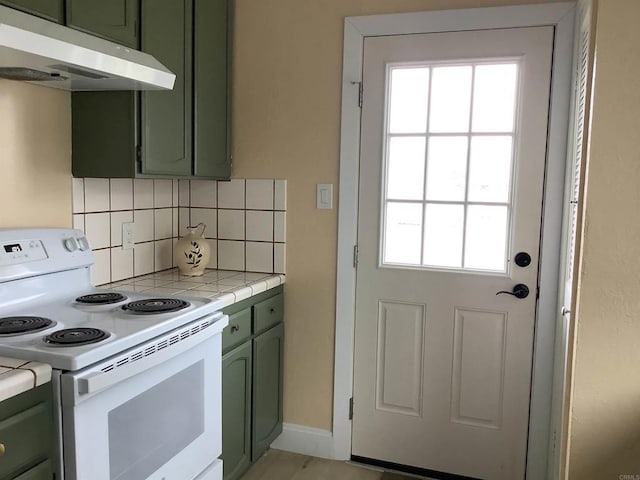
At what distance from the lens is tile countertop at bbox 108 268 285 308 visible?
7.45 feet

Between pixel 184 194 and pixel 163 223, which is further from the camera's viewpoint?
pixel 184 194

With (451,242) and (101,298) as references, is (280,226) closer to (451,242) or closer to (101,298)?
(451,242)

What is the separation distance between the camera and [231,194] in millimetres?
2820

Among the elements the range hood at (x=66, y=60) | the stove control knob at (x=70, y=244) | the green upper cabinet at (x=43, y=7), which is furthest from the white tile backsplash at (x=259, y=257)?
the green upper cabinet at (x=43, y=7)

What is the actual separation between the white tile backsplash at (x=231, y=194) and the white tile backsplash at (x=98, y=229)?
0.59 meters

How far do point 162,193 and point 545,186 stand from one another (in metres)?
1.69

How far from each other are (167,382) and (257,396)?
2.74 ft

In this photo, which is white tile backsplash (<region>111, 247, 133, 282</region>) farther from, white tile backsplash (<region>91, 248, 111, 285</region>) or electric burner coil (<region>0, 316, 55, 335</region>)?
electric burner coil (<region>0, 316, 55, 335</region>)

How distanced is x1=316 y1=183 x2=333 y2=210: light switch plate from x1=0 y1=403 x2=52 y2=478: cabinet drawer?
5.06 feet

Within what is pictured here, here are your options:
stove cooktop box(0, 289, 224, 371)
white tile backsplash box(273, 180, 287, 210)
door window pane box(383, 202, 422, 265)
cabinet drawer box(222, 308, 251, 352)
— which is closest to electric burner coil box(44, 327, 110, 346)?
stove cooktop box(0, 289, 224, 371)

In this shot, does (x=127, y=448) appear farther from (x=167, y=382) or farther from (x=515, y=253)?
(x=515, y=253)

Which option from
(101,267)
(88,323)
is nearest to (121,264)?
(101,267)

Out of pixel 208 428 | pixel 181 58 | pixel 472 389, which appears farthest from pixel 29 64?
pixel 472 389

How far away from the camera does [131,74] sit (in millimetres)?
1781
